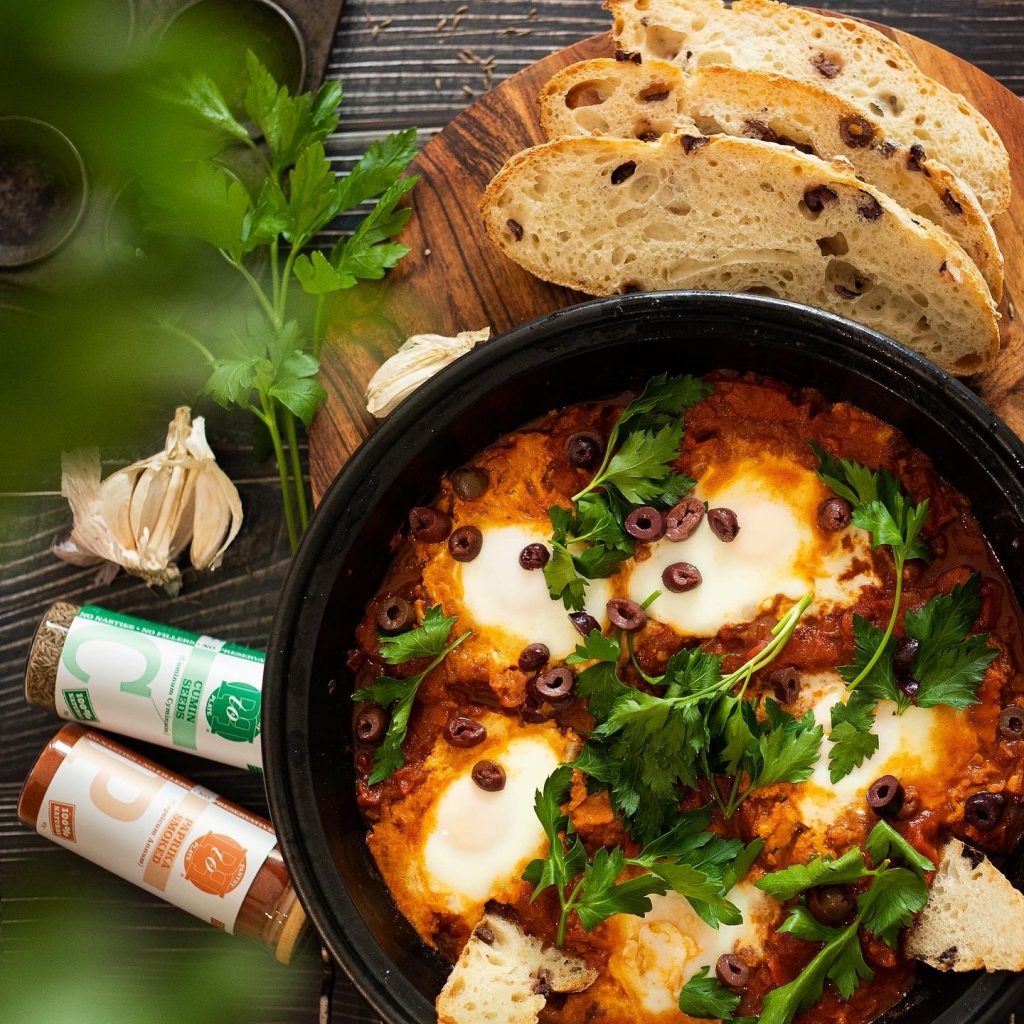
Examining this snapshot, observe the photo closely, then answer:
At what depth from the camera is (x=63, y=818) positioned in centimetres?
354

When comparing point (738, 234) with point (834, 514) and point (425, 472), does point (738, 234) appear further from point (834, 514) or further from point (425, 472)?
point (425, 472)

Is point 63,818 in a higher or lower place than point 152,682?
lower

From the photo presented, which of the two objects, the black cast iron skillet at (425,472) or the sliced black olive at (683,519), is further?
the sliced black olive at (683,519)

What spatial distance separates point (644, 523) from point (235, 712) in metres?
1.41

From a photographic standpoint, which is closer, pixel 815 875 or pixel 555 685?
pixel 815 875

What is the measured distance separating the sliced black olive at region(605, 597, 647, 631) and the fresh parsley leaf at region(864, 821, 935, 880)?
0.80 m

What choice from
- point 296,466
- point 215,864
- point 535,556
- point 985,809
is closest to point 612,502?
point 535,556

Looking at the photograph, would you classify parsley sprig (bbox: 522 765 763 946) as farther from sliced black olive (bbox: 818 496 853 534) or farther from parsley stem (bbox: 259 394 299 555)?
parsley stem (bbox: 259 394 299 555)

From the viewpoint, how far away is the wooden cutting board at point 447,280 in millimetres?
3475

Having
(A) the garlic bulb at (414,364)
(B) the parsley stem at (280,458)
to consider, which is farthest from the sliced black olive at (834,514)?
(B) the parsley stem at (280,458)

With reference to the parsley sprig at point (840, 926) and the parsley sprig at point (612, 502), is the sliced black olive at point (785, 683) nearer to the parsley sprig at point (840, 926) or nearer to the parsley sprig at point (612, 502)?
the parsley sprig at point (840, 926)

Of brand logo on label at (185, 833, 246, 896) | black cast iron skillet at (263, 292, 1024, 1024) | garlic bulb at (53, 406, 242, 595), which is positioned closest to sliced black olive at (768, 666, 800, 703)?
black cast iron skillet at (263, 292, 1024, 1024)

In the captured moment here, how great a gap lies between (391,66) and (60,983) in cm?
328

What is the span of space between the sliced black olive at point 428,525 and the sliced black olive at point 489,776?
0.65 metres
